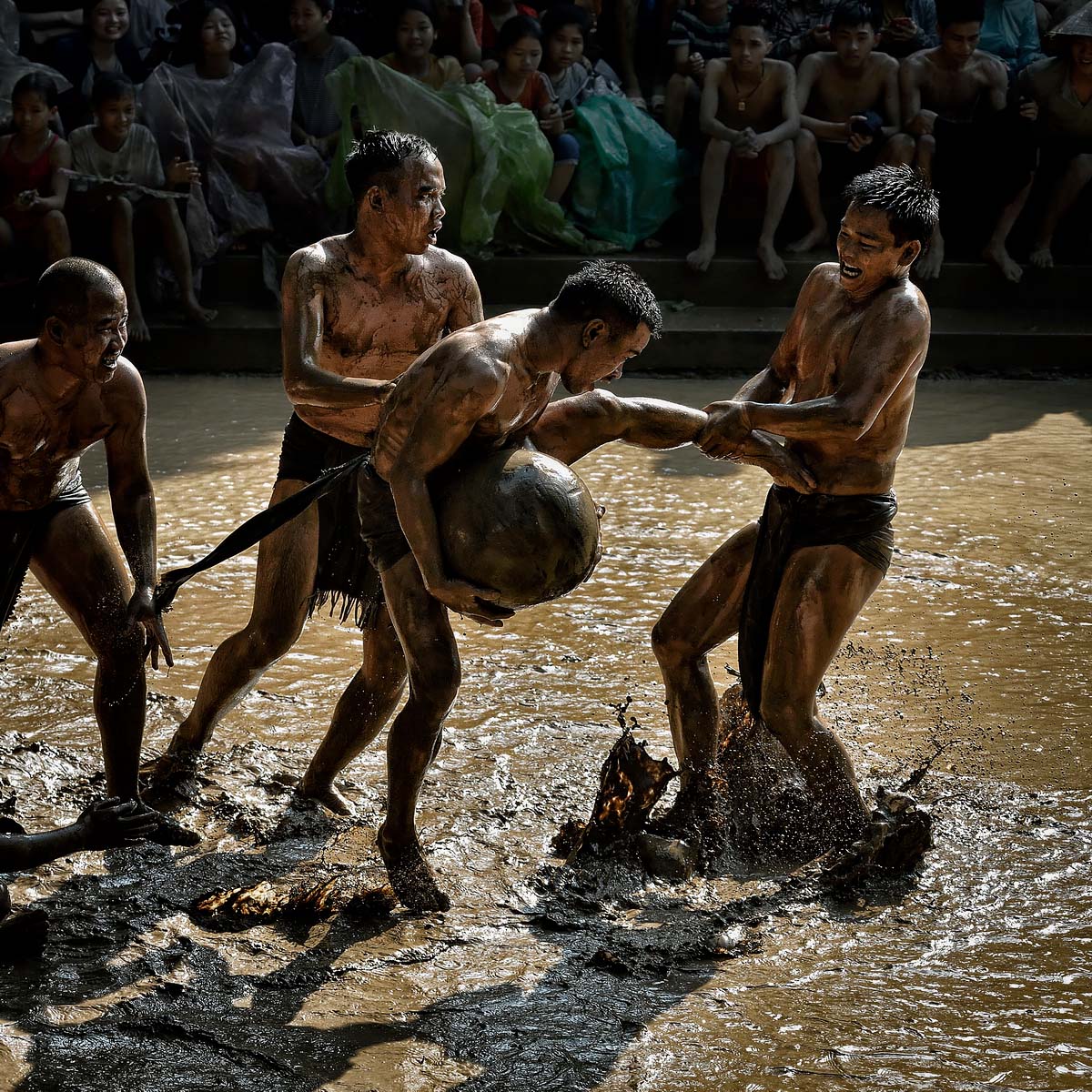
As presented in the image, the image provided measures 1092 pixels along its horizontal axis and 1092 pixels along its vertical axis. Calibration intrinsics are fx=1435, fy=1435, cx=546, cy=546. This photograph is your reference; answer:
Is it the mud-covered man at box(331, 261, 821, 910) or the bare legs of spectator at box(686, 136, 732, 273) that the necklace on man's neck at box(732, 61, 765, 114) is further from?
the mud-covered man at box(331, 261, 821, 910)

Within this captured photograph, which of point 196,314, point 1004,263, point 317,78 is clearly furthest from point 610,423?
point 1004,263

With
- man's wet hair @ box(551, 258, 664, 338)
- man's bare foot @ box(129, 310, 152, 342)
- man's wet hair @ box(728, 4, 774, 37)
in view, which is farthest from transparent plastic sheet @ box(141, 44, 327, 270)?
man's wet hair @ box(551, 258, 664, 338)

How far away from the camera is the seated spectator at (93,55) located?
11.1 metres

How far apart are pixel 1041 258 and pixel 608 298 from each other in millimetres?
9032

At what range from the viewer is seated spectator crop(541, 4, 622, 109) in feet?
38.5

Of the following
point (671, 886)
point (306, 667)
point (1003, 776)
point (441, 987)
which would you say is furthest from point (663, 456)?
point (441, 987)

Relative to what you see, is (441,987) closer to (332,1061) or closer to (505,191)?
(332,1061)

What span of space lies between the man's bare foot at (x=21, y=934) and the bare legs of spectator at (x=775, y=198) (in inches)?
361

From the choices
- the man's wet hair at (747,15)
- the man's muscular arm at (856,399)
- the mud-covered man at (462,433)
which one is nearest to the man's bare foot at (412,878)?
the mud-covered man at (462,433)

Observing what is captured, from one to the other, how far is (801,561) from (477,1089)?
5.84ft

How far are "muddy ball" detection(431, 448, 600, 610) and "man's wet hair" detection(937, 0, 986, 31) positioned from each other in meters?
9.20

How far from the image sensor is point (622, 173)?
1177 centimetres

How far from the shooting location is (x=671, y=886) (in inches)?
157

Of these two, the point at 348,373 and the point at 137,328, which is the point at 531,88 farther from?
the point at 348,373
